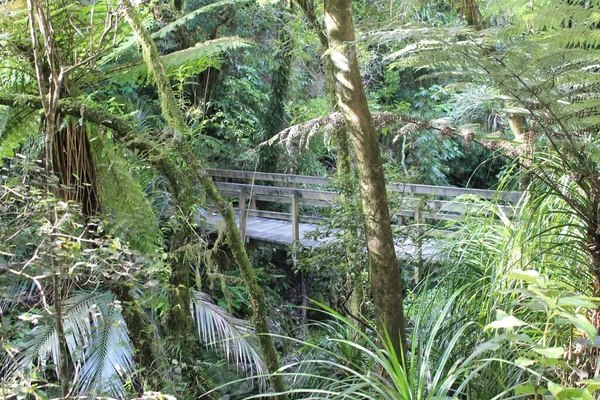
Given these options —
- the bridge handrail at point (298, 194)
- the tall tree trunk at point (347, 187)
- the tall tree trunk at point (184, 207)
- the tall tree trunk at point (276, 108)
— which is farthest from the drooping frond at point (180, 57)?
the tall tree trunk at point (276, 108)

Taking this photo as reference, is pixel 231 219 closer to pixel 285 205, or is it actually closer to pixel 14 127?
pixel 14 127

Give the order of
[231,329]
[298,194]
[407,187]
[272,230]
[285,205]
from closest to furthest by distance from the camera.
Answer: [231,329]
[407,187]
[298,194]
[272,230]
[285,205]

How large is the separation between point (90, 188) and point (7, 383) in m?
1.04

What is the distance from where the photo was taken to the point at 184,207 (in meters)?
2.11

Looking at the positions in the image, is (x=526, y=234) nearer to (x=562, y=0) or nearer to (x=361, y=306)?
(x=562, y=0)

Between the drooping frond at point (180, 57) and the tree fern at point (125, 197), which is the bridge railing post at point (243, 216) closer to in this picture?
the drooping frond at point (180, 57)

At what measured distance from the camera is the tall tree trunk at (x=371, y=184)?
6.56 feet

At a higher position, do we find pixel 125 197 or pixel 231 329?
pixel 125 197

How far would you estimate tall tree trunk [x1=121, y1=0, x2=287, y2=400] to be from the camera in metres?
2.09

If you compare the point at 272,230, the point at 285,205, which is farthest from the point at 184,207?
the point at 285,205

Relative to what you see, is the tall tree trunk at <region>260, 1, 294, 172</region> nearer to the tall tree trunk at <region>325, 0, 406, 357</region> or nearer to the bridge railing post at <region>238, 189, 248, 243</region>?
the bridge railing post at <region>238, 189, 248, 243</region>

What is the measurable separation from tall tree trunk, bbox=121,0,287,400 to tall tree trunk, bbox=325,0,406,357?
448 millimetres

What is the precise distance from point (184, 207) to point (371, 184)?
0.70 m

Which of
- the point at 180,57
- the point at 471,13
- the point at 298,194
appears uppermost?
the point at 471,13
